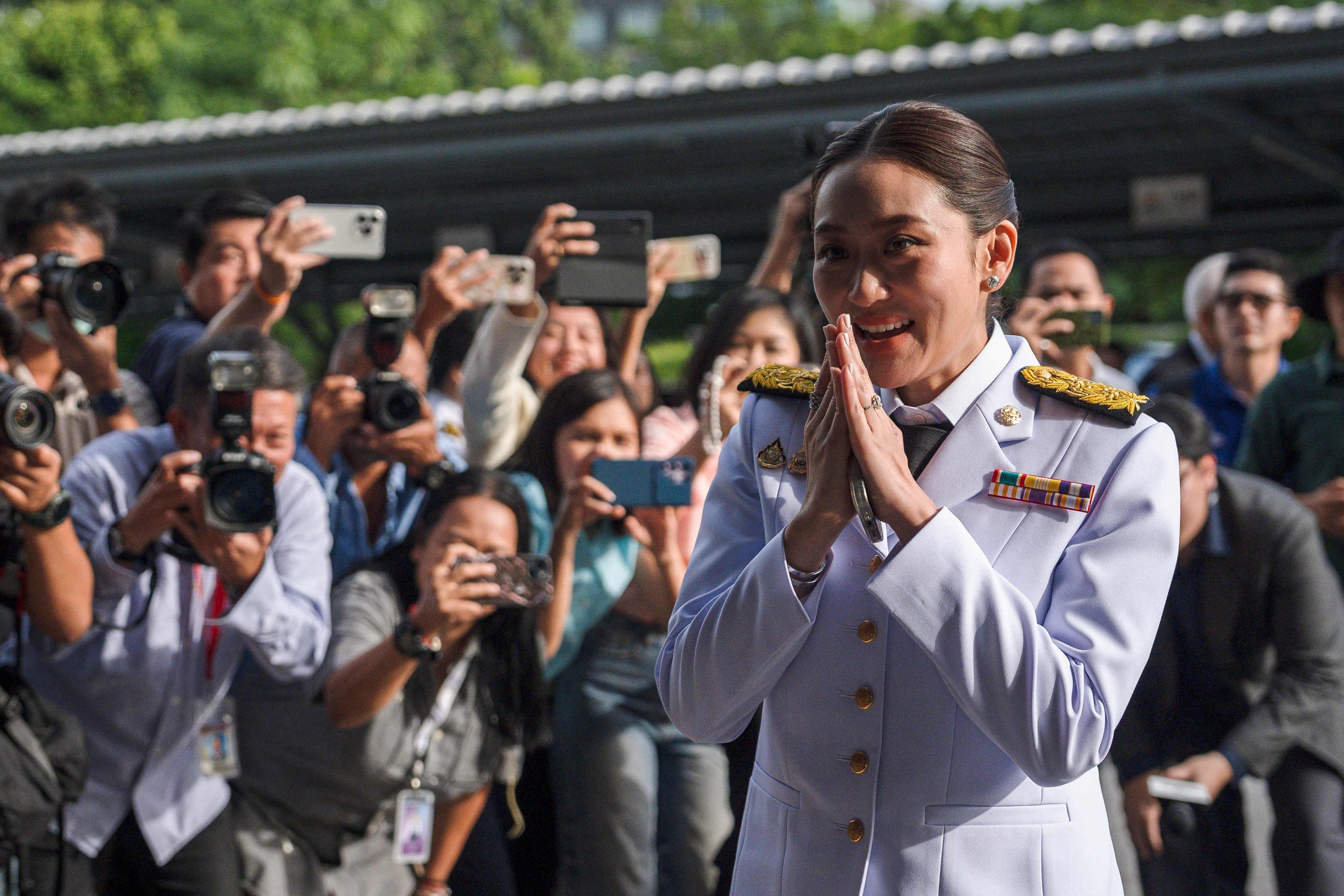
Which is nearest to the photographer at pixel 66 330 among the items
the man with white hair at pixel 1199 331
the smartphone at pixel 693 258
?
the smartphone at pixel 693 258

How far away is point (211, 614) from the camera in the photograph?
3.38m

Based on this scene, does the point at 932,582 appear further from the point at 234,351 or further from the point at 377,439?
the point at 377,439

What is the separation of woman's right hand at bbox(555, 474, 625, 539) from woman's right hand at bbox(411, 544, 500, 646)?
0.30 metres

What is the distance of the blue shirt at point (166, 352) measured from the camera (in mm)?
4156

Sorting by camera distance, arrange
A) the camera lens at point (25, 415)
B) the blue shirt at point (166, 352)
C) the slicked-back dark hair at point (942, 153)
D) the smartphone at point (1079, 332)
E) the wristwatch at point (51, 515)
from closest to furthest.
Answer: the slicked-back dark hair at point (942, 153) → the camera lens at point (25, 415) → the wristwatch at point (51, 515) → the smartphone at point (1079, 332) → the blue shirt at point (166, 352)

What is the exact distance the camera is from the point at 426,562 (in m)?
3.63

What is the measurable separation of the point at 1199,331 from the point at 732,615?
4882mm

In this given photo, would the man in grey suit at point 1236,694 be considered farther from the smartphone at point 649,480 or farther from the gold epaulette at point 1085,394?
the gold epaulette at point 1085,394

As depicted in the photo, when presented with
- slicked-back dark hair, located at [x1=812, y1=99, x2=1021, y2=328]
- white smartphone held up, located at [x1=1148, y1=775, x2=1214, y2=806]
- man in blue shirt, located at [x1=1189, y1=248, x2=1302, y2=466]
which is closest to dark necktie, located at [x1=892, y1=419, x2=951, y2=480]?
slicked-back dark hair, located at [x1=812, y1=99, x2=1021, y2=328]

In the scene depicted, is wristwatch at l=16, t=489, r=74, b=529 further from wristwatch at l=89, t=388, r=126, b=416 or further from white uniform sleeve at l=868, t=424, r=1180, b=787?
white uniform sleeve at l=868, t=424, r=1180, b=787

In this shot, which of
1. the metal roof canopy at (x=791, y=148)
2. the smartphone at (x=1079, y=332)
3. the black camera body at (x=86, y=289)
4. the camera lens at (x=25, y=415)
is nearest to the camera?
the camera lens at (x=25, y=415)

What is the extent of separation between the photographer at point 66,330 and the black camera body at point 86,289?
1.1 inches

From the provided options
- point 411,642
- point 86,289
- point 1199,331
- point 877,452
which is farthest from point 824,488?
point 1199,331

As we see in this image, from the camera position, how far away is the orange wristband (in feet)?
12.3
